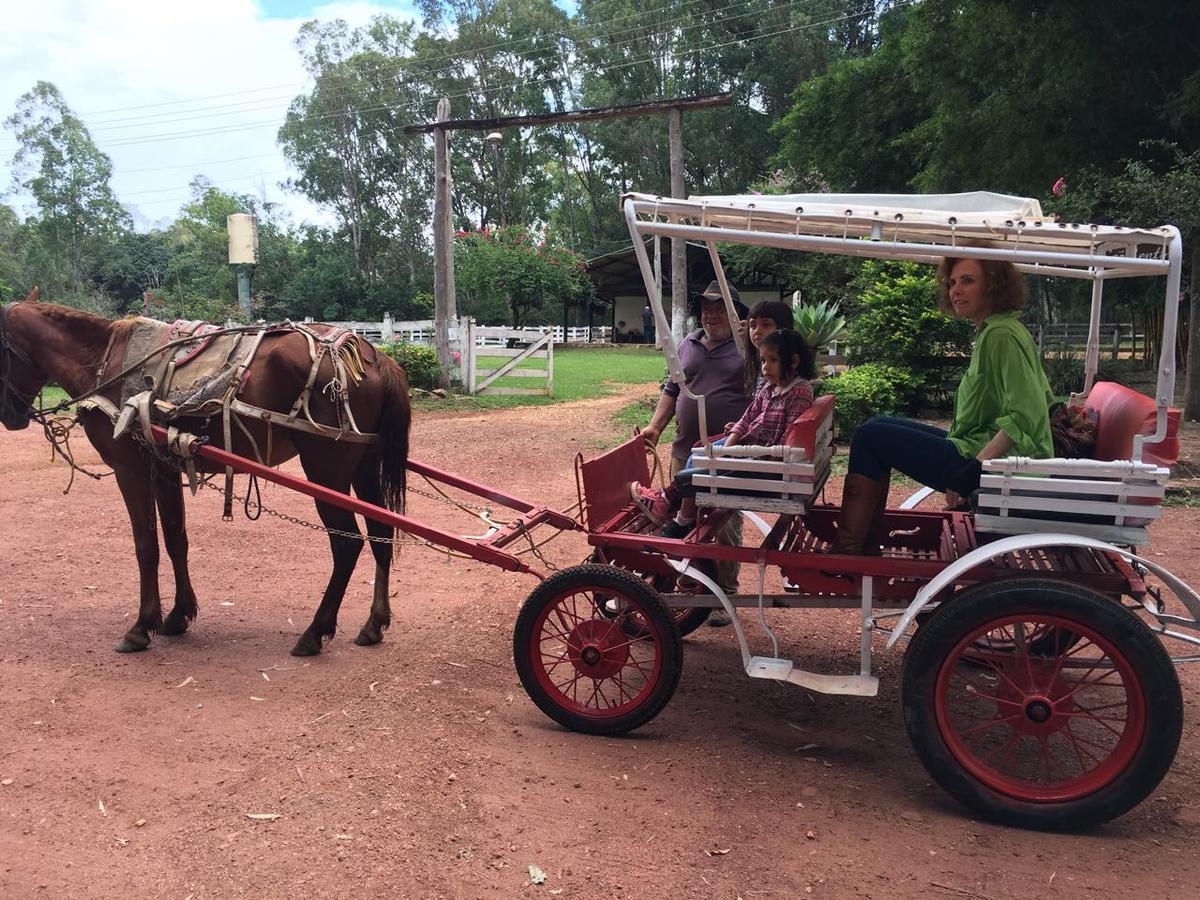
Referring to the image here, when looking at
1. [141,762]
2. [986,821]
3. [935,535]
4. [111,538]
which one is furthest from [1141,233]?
[111,538]

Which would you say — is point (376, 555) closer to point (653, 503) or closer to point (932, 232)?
point (653, 503)

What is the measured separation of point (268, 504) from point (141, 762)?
4.75 m

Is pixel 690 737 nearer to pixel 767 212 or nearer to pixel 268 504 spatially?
pixel 767 212

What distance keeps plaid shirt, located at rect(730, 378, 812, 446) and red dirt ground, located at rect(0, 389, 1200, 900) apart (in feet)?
4.29

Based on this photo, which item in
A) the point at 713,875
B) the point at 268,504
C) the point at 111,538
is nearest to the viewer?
the point at 713,875

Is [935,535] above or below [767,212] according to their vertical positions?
below

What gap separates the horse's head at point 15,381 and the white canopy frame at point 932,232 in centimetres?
374

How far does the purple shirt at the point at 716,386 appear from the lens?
15.1 ft

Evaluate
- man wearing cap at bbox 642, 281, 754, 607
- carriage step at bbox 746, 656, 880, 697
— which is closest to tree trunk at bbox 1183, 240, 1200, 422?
man wearing cap at bbox 642, 281, 754, 607

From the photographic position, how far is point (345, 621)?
204 inches

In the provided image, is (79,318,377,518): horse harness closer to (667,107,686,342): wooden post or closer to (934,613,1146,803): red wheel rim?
(934,613,1146,803): red wheel rim

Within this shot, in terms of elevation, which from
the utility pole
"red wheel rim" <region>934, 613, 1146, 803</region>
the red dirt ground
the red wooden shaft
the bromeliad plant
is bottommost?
the red dirt ground

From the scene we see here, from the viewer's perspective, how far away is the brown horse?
462cm

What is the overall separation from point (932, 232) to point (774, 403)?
3.11ft
